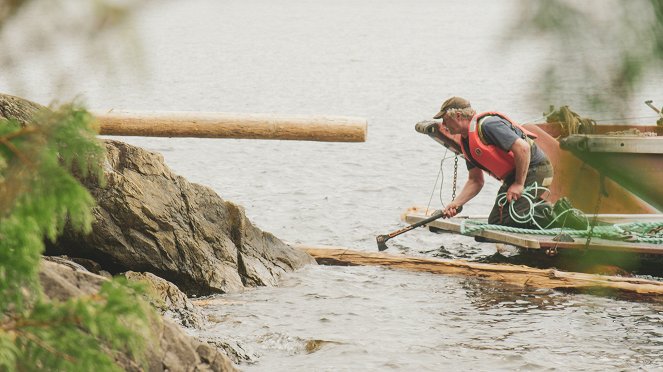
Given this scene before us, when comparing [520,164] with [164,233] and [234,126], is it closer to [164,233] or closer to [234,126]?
[234,126]

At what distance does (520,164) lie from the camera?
34.5 feet

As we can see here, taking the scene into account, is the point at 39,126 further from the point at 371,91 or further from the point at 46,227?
the point at 371,91

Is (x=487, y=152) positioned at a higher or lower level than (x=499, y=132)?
lower

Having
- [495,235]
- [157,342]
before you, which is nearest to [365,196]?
[495,235]

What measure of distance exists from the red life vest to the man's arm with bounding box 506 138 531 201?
0.15m

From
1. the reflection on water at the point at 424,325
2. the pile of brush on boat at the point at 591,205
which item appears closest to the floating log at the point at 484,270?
the reflection on water at the point at 424,325

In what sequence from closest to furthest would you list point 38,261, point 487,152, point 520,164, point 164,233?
1. point 38,261
2. point 164,233
3. point 520,164
4. point 487,152

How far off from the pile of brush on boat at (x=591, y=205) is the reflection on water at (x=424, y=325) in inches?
23.2

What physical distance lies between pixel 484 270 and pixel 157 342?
661 centimetres

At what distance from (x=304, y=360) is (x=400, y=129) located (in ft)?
63.8

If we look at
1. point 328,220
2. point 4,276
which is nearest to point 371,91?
point 328,220

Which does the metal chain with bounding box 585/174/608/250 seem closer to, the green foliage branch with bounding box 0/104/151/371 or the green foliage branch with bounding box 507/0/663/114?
the green foliage branch with bounding box 507/0/663/114

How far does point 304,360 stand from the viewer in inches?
291

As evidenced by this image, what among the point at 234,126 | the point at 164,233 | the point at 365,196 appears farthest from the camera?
the point at 365,196
